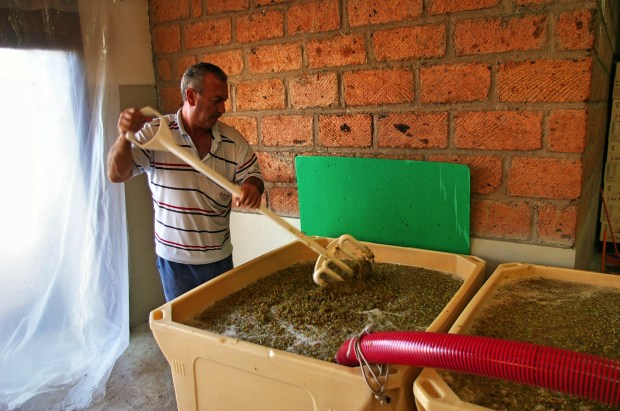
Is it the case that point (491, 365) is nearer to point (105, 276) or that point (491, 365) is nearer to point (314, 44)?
point (314, 44)

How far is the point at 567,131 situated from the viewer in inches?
48.4

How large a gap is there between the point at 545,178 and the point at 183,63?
1447mm

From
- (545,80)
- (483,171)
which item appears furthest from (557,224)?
(545,80)

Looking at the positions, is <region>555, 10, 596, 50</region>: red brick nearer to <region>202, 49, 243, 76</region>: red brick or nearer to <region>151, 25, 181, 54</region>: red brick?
<region>202, 49, 243, 76</region>: red brick

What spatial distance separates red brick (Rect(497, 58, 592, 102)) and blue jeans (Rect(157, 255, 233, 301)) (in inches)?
39.9

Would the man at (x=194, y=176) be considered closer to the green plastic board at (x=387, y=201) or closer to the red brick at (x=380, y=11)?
the green plastic board at (x=387, y=201)

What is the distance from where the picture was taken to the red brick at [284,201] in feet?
5.66

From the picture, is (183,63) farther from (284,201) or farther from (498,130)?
(498,130)

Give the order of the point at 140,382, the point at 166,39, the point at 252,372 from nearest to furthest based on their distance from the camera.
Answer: the point at 252,372, the point at 140,382, the point at 166,39

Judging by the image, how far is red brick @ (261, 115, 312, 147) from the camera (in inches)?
64.5

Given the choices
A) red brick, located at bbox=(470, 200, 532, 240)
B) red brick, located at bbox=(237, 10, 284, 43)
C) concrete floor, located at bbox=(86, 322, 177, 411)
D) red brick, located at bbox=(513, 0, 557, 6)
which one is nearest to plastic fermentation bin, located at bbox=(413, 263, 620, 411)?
red brick, located at bbox=(470, 200, 532, 240)

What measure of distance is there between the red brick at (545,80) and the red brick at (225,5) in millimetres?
949

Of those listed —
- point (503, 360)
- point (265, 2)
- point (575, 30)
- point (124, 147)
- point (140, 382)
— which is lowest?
point (140, 382)

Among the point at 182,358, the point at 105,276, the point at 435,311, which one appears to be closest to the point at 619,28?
the point at 435,311
